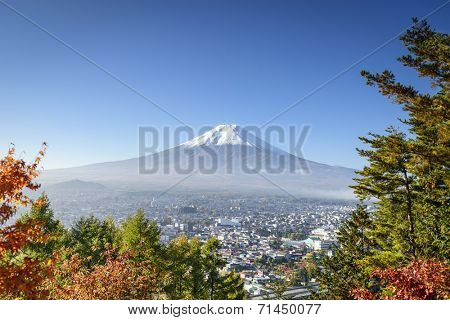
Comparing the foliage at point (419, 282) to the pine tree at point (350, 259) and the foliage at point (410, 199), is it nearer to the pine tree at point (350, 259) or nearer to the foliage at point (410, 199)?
the foliage at point (410, 199)

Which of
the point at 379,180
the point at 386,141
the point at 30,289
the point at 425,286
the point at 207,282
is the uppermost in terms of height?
the point at 386,141

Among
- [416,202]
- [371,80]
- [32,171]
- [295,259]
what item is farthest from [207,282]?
[295,259]

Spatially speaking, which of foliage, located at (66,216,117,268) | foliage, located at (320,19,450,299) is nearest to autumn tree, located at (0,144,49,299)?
foliage, located at (320,19,450,299)

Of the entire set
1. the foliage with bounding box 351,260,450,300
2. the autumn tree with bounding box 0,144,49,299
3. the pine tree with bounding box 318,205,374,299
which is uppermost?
the autumn tree with bounding box 0,144,49,299

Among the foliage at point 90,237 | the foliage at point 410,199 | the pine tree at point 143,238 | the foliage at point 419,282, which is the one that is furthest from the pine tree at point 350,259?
the foliage at point 90,237

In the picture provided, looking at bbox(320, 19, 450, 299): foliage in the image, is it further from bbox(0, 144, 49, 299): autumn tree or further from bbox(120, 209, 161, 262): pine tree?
bbox(120, 209, 161, 262): pine tree

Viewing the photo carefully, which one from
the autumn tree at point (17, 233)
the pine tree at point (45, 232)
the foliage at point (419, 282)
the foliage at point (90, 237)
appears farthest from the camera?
the foliage at point (90, 237)

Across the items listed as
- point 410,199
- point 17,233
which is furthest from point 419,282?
point 410,199

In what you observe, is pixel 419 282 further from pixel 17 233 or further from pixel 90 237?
pixel 90 237
